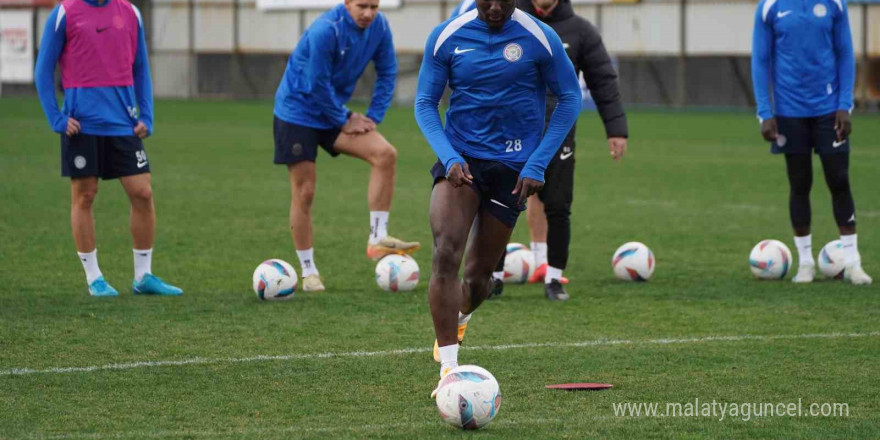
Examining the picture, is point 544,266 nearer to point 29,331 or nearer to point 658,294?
point 658,294

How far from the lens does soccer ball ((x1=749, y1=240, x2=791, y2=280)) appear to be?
396 inches

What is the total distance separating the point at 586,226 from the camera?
1347 centimetres

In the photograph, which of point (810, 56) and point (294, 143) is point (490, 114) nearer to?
point (294, 143)

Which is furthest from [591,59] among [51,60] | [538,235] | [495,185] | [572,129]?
[51,60]

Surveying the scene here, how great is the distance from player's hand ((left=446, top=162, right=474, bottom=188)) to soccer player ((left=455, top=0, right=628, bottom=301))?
2872 millimetres

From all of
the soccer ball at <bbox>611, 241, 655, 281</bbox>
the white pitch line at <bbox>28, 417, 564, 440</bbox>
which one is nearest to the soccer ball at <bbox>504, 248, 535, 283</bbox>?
the soccer ball at <bbox>611, 241, 655, 281</bbox>

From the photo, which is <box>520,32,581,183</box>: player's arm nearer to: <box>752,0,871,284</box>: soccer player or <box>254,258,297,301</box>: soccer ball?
<box>254,258,297,301</box>: soccer ball

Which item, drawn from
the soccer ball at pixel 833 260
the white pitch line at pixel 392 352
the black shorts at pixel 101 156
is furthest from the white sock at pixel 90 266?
the soccer ball at pixel 833 260

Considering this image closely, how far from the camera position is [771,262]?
1007 centimetres

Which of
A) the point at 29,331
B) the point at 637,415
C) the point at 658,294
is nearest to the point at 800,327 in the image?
the point at 658,294

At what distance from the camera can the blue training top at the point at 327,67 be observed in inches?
377

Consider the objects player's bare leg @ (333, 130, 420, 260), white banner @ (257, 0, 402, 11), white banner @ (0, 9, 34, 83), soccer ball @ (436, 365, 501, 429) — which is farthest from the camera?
white banner @ (0, 9, 34, 83)

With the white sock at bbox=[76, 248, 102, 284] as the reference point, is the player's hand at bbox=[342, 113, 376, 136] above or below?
above

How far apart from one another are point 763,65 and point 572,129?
1.71m
